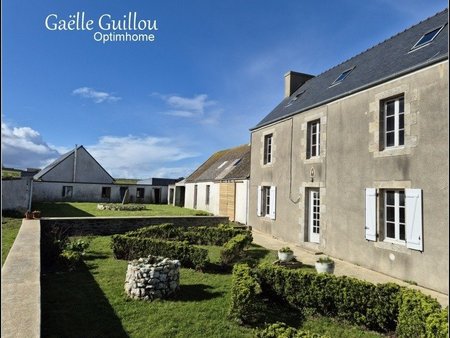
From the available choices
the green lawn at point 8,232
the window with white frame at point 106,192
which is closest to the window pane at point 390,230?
the green lawn at point 8,232

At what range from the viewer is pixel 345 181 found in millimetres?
10781

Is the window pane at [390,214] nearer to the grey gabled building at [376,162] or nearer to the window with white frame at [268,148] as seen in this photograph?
the grey gabled building at [376,162]

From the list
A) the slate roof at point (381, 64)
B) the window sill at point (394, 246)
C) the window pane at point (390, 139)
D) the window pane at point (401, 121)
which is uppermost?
the slate roof at point (381, 64)

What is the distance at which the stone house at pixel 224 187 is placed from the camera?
19.3m

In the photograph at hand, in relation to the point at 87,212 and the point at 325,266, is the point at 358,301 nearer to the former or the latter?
the point at 325,266

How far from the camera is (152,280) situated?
22.1 ft

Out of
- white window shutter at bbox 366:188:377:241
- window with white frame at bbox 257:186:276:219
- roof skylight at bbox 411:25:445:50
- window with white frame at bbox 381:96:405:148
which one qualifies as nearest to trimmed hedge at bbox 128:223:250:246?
window with white frame at bbox 257:186:276:219

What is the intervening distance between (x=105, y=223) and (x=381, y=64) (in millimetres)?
12276

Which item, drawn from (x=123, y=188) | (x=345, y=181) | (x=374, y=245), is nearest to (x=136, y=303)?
(x=374, y=245)

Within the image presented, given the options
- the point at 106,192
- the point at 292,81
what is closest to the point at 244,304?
the point at 292,81

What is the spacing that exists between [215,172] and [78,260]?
16660mm

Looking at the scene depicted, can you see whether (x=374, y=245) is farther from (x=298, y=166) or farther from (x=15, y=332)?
(x=15, y=332)

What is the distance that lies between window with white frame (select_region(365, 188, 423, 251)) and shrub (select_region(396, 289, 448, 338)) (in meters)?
3.09

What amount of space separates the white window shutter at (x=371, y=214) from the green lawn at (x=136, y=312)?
4.17 metres
